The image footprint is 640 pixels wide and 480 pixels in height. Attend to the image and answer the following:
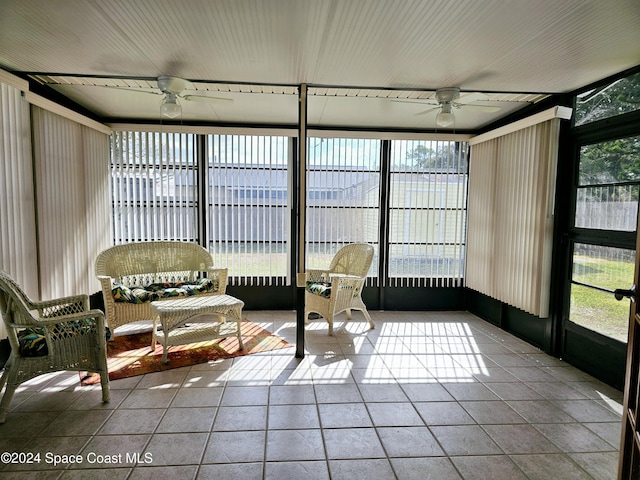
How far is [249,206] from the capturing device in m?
5.12

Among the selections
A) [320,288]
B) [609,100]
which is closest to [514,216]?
[609,100]

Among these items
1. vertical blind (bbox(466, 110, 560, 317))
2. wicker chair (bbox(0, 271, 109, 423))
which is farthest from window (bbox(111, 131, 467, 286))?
wicker chair (bbox(0, 271, 109, 423))

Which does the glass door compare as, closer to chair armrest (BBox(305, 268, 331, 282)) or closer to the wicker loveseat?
chair armrest (BBox(305, 268, 331, 282))

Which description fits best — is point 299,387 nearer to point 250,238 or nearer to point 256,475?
point 256,475

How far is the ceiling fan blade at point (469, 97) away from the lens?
339cm

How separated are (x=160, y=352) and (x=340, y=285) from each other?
6.49 ft

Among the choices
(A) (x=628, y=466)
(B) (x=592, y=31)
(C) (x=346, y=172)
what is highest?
(B) (x=592, y=31)

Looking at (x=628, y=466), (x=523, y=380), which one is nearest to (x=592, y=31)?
(x=628, y=466)

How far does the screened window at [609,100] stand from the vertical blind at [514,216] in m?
0.22

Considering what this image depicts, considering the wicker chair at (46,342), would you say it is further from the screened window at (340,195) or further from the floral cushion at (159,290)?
the screened window at (340,195)

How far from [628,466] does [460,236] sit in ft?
12.6

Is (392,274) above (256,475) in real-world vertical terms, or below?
above

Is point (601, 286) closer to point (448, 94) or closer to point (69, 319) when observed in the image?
point (448, 94)

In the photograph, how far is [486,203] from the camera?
4.79 m
